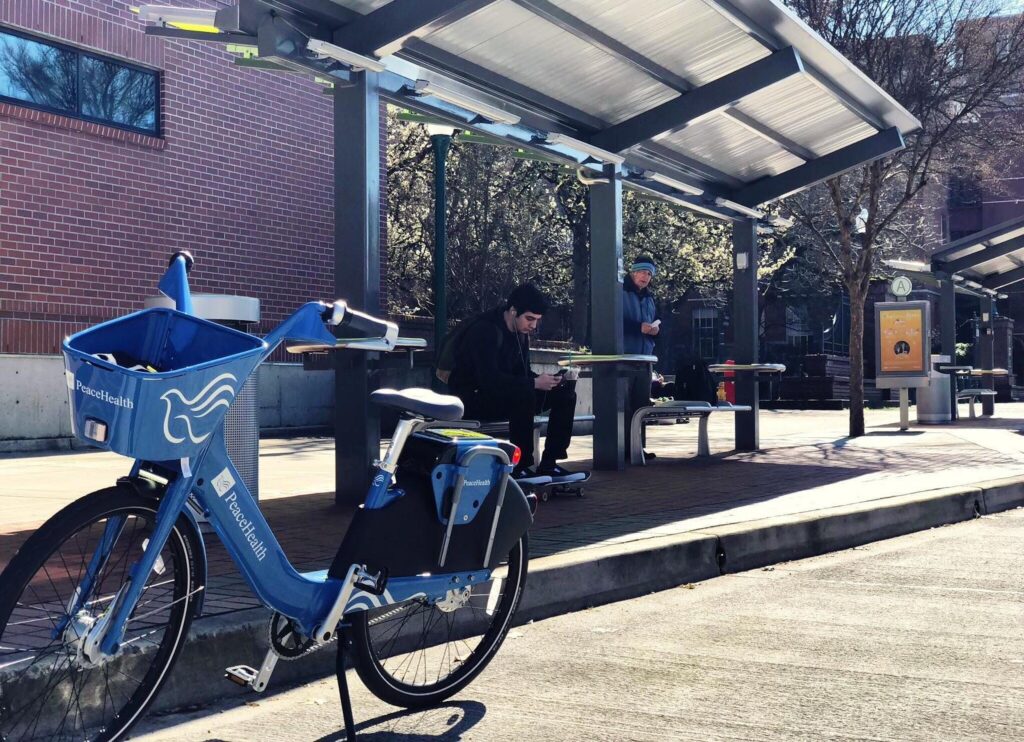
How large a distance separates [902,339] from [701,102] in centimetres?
1200

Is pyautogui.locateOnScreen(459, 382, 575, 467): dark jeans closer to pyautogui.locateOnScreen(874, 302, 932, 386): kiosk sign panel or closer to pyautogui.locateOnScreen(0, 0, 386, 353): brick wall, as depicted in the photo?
pyautogui.locateOnScreen(0, 0, 386, 353): brick wall

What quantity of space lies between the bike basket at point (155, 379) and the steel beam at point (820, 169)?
32.9 ft

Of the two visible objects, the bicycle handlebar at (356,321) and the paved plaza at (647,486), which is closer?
the bicycle handlebar at (356,321)

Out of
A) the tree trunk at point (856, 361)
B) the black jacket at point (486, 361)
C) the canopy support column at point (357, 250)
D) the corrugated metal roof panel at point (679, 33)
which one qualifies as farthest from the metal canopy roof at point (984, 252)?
the canopy support column at point (357, 250)

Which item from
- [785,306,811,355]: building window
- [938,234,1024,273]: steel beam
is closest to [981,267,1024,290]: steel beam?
[938,234,1024,273]: steel beam

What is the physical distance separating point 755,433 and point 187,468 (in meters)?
10.4

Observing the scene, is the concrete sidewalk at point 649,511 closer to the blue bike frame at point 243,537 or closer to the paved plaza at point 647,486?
the paved plaza at point 647,486

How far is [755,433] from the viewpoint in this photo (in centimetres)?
1321

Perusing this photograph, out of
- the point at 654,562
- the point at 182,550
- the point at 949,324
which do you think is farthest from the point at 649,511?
the point at 949,324

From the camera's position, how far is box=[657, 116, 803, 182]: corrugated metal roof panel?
11.0 meters

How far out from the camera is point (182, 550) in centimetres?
346

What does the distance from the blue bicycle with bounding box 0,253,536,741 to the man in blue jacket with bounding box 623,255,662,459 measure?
697 centimetres

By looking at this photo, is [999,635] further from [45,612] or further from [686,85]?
[686,85]

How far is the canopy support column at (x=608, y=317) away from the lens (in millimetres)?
10469
